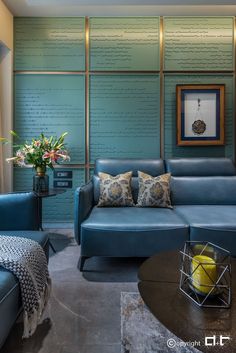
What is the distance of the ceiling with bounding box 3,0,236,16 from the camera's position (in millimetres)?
3037

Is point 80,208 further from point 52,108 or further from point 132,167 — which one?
point 52,108

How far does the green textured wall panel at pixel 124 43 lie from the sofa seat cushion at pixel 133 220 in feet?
6.06

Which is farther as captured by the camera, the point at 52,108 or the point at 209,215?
the point at 52,108

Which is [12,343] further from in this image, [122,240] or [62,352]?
[122,240]

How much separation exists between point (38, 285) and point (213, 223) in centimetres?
135

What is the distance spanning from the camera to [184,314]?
102 centimetres

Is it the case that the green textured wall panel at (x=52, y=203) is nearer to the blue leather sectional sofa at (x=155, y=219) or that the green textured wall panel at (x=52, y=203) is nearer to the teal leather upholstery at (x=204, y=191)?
the blue leather sectional sofa at (x=155, y=219)

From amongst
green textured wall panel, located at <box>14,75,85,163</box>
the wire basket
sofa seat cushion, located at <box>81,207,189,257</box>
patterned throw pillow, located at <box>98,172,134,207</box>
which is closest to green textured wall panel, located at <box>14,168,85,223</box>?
green textured wall panel, located at <box>14,75,85,163</box>

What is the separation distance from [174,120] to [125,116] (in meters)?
0.60

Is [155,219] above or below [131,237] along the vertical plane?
above

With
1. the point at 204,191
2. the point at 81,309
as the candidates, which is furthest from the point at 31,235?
the point at 204,191

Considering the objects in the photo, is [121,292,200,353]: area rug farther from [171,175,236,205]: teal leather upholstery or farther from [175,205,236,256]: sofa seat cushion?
[171,175,236,205]: teal leather upholstery

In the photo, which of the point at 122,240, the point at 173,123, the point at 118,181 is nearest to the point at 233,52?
the point at 173,123

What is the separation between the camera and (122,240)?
2.10 meters
